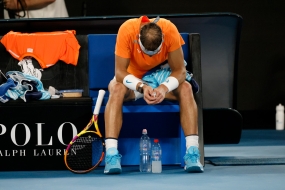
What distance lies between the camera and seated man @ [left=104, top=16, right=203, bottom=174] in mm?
4621

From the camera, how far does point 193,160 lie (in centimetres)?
463

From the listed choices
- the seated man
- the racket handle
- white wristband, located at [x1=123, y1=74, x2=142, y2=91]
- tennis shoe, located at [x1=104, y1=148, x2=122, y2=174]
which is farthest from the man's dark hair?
tennis shoe, located at [x1=104, y1=148, x2=122, y2=174]

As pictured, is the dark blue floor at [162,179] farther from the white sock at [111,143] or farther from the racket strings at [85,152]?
the white sock at [111,143]

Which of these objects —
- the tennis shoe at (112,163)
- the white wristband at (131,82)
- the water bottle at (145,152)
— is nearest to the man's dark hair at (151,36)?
the white wristband at (131,82)

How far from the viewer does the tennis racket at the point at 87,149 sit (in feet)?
15.5

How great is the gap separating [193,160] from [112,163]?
1.87 feet

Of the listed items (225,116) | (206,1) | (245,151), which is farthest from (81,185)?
(206,1)

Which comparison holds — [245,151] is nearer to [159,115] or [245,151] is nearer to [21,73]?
[159,115]

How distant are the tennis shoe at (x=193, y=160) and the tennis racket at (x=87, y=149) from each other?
61cm

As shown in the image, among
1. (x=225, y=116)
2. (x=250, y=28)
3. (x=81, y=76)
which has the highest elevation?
(x=250, y=28)

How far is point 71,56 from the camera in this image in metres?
5.46

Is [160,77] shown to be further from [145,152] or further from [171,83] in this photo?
[145,152]

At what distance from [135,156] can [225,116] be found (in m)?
0.98

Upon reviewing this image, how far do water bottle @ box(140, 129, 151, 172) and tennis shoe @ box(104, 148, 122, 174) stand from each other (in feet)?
1.02
